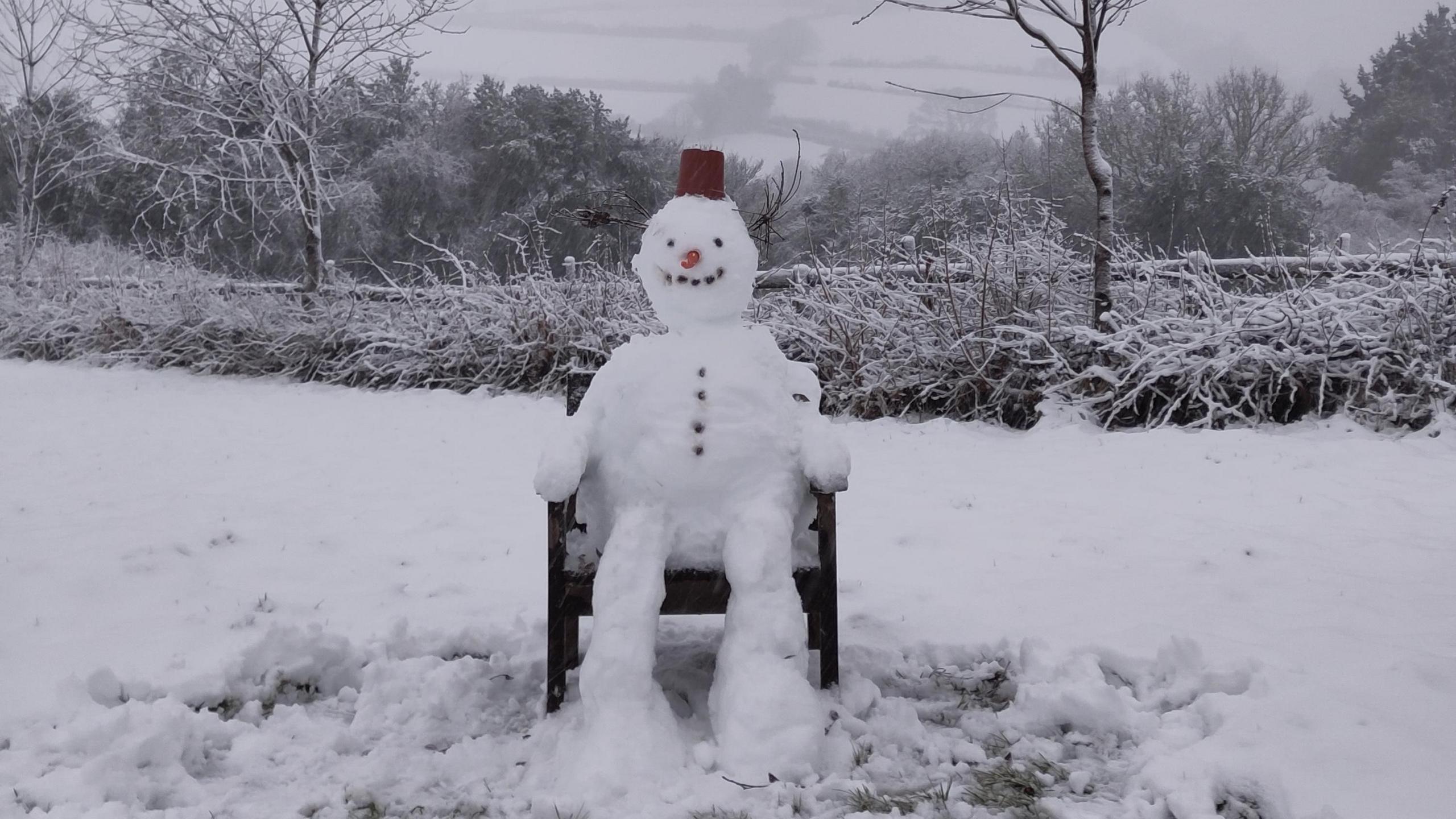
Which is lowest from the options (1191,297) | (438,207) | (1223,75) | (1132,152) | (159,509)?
(159,509)

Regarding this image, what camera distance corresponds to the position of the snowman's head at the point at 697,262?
6.92ft

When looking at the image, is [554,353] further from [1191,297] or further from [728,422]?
[728,422]

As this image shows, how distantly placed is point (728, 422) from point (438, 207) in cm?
1760

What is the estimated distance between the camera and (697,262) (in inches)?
82.5

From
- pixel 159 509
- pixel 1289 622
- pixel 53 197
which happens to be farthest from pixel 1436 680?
pixel 53 197

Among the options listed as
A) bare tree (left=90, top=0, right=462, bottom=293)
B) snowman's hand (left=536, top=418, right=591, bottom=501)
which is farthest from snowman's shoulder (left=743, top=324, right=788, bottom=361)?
bare tree (left=90, top=0, right=462, bottom=293)

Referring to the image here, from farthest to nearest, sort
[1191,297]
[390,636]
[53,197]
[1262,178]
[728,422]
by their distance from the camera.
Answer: [53,197] → [1262,178] → [1191,297] → [390,636] → [728,422]

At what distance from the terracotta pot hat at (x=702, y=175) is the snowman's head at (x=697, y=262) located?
0.06 feet

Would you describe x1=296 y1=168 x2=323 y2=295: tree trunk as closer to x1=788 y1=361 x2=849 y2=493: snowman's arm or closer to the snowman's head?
the snowman's head

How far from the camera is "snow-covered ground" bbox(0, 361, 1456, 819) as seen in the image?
1.66m

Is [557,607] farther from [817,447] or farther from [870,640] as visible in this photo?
[870,640]

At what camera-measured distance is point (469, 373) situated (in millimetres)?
7359

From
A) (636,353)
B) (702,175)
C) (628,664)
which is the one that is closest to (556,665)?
(628,664)

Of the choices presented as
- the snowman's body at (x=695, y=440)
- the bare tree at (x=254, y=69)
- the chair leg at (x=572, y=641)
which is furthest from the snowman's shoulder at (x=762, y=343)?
the bare tree at (x=254, y=69)
